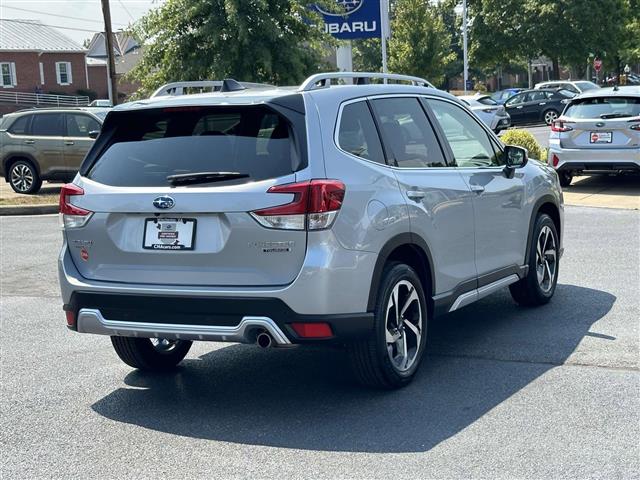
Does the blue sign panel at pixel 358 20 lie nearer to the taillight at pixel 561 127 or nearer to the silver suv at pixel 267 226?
the taillight at pixel 561 127

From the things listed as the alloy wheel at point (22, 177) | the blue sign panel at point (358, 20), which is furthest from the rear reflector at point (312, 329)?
the blue sign panel at point (358, 20)

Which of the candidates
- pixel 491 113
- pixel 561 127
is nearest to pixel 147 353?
pixel 561 127

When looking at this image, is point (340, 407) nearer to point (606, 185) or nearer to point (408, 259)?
point (408, 259)

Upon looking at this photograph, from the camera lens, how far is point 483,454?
4871 millimetres

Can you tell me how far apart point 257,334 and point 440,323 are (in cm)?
287

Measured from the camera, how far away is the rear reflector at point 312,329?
5.30 m

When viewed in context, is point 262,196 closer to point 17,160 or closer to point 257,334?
point 257,334

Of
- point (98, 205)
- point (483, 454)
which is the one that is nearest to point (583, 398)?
point (483, 454)

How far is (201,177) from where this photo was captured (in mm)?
5496

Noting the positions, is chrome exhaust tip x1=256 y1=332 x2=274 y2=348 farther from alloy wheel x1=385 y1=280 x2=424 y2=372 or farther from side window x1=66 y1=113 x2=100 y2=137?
side window x1=66 y1=113 x2=100 y2=137

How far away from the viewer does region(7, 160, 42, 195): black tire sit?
20.3 meters

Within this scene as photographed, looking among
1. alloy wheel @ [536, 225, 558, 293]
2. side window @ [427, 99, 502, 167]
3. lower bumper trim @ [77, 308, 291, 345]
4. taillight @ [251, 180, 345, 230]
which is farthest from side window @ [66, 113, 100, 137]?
taillight @ [251, 180, 345, 230]

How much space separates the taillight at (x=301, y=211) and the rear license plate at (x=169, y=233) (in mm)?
402

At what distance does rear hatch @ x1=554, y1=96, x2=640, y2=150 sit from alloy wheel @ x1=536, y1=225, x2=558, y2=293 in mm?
8172
